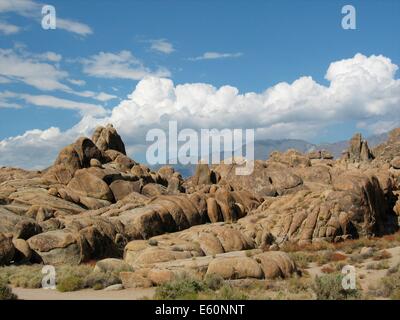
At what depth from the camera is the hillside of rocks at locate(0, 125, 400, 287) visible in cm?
3142

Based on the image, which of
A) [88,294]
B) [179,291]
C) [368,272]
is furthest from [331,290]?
[88,294]

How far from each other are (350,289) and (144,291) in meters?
9.12

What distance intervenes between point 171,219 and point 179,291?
27336mm

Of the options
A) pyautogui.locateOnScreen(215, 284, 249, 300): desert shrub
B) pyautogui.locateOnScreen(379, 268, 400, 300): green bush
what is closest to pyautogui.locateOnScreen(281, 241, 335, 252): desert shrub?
pyautogui.locateOnScreen(379, 268, 400, 300): green bush

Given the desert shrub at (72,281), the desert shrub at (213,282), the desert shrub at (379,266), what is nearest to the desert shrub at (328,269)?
the desert shrub at (379,266)

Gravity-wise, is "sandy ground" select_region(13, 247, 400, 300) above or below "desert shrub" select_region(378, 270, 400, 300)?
below

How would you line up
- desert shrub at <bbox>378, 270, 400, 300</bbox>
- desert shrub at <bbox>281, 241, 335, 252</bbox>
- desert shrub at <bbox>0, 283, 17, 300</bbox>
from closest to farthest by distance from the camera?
desert shrub at <bbox>0, 283, 17, 300</bbox> → desert shrub at <bbox>378, 270, 400, 300</bbox> → desert shrub at <bbox>281, 241, 335, 252</bbox>

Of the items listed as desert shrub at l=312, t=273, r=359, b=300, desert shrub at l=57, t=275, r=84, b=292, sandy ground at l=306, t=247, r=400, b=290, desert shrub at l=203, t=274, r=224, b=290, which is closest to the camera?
desert shrub at l=312, t=273, r=359, b=300

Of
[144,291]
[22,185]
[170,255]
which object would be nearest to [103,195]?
[22,185]

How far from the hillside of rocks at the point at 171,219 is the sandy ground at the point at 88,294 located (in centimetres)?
119

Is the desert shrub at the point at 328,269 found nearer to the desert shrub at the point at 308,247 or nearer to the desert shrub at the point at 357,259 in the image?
the desert shrub at the point at 357,259

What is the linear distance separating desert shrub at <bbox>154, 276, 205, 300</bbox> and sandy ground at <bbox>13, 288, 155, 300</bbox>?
120 centimetres

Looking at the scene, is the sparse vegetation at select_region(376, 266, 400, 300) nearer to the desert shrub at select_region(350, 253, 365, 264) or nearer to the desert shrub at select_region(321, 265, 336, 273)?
the desert shrub at select_region(321, 265, 336, 273)
